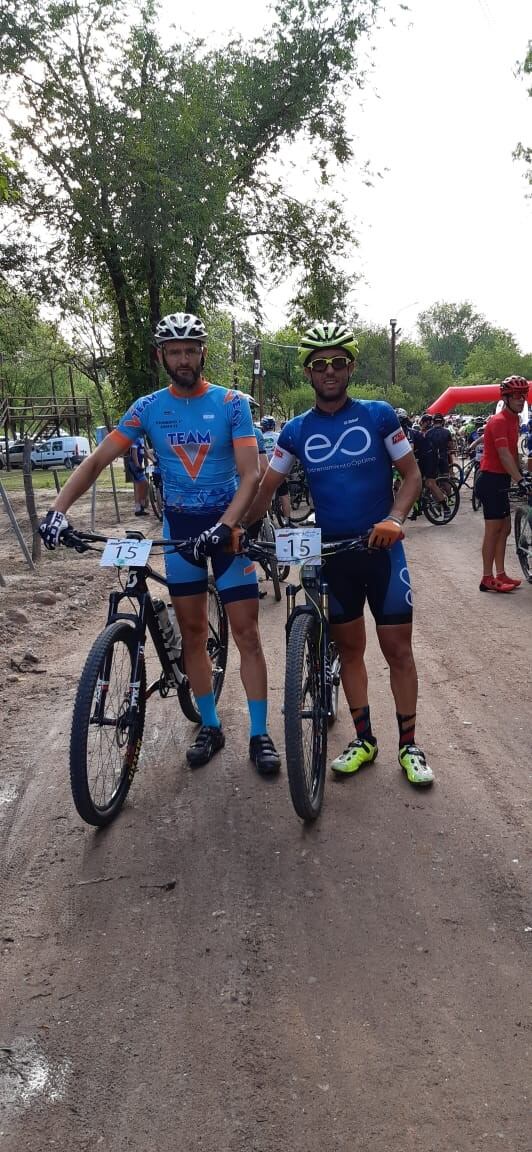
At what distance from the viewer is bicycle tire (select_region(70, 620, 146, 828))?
3574mm

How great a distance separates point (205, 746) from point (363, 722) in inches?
33.7

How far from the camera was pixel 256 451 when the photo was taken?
4.13 m

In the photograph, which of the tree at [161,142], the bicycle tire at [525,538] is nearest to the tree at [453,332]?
Answer: the tree at [161,142]

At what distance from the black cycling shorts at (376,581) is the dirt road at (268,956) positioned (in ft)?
2.84

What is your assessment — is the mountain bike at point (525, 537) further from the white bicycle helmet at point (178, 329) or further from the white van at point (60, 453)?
the white van at point (60, 453)

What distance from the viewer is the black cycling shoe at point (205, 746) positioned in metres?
4.56

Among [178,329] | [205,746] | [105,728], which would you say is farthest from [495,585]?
[105,728]

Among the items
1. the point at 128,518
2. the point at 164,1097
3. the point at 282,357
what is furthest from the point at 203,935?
the point at 282,357

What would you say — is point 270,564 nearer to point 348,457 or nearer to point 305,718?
point 348,457

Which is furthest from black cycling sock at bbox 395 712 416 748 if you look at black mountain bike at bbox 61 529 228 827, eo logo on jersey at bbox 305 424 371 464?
eo logo on jersey at bbox 305 424 371 464

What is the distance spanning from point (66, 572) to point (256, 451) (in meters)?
6.91

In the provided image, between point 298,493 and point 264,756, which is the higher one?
point 298,493

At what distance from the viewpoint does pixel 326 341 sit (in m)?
3.87

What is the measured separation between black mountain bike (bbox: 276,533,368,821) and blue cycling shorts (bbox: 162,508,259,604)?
327 mm
